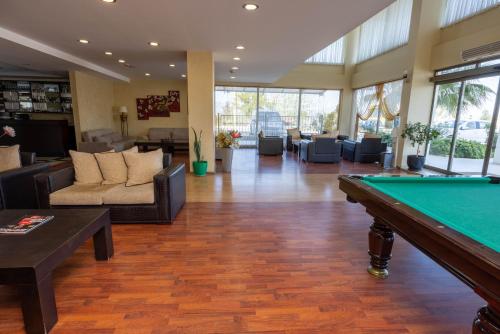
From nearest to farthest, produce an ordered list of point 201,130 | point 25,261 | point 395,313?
point 25,261
point 395,313
point 201,130

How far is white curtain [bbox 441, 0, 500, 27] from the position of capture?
17.5 feet

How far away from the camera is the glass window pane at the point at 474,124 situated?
550cm

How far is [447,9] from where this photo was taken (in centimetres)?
627

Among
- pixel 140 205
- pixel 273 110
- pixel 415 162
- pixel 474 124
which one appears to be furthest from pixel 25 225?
pixel 273 110

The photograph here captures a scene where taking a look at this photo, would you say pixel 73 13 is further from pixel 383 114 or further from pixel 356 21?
pixel 383 114

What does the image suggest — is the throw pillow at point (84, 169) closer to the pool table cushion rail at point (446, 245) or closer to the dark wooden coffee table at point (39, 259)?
the dark wooden coffee table at point (39, 259)

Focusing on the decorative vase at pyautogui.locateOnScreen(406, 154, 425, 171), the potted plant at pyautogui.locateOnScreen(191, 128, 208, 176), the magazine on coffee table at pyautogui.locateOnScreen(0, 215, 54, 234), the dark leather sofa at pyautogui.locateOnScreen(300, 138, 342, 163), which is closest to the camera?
the magazine on coffee table at pyautogui.locateOnScreen(0, 215, 54, 234)

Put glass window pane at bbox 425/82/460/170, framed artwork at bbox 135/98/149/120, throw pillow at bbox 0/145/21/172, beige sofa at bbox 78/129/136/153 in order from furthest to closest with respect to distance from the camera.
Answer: framed artwork at bbox 135/98/149/120 → beige sofa at bbox 78/129/136/153 → glass window pane at bbox 425/82/460/170 → throw pillow at bbox 0/145/21/172

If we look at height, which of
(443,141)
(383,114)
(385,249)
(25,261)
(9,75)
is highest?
(9,75)

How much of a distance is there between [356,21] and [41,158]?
29.2ft

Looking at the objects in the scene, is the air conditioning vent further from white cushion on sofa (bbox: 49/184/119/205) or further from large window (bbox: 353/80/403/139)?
white cushion on sofa (bbox: 49/184/119/205)

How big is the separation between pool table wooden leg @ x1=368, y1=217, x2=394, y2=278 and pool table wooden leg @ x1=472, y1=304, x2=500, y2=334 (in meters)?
0.98

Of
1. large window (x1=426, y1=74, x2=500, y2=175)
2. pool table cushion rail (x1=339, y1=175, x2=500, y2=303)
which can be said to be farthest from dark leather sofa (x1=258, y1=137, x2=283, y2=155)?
pool table cushion rail (x1=339, y1=175, x2=500, y2=303)

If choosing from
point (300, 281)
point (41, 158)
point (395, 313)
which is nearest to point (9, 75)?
point (41, 158)
